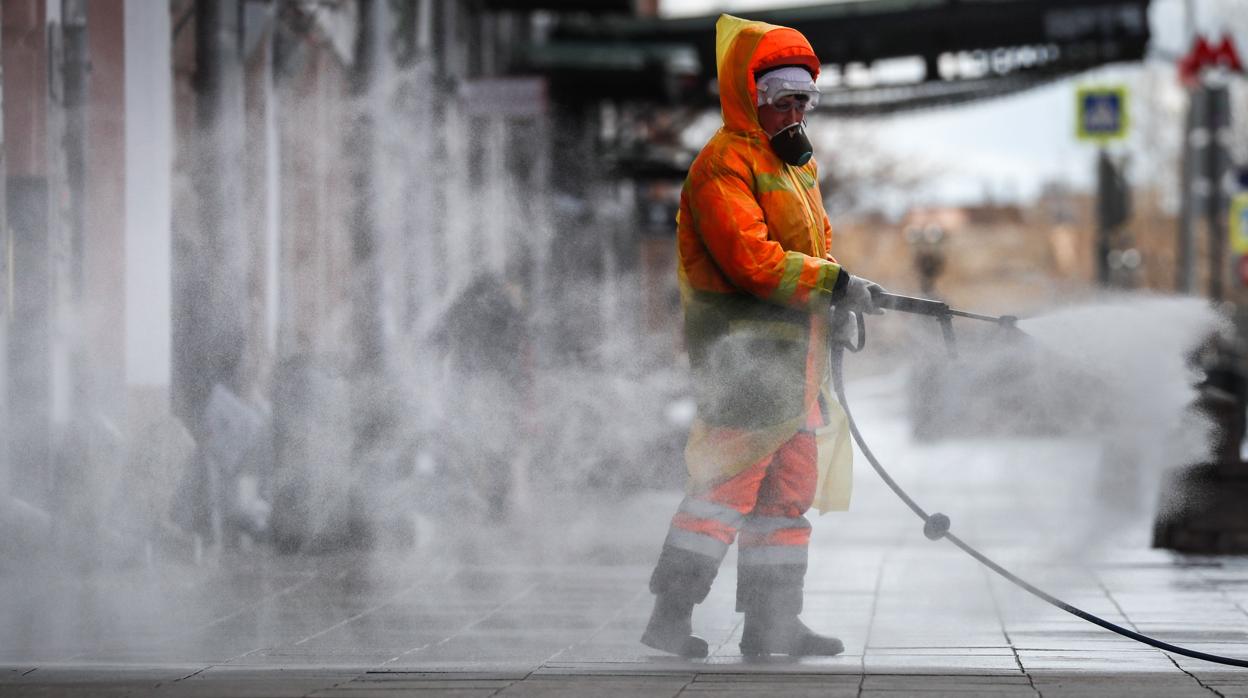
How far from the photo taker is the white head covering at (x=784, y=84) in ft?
17.9

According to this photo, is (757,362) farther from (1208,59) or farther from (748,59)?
(1208,59)

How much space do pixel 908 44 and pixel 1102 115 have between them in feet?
28.7

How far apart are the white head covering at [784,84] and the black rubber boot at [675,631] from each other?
1.37m

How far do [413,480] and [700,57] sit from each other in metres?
10.1

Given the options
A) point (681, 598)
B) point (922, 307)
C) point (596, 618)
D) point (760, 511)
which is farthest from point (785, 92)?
point (596, 618)

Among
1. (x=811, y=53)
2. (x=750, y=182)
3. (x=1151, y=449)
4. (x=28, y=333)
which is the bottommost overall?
(x=1151, y=449)

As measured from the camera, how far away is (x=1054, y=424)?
32.8 ft

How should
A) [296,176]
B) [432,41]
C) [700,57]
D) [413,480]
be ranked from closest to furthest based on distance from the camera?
[413,480], [296,176], [432,41], [700,57]

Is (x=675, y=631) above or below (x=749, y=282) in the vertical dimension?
below

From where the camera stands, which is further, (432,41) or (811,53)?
(432,41)

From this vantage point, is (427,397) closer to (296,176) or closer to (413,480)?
(413,480)

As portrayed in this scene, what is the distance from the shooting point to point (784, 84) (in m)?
5.47

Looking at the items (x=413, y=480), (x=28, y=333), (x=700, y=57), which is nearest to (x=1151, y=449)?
(x=413, y=480)

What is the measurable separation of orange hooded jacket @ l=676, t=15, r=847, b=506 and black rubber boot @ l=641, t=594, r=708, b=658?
330mm
